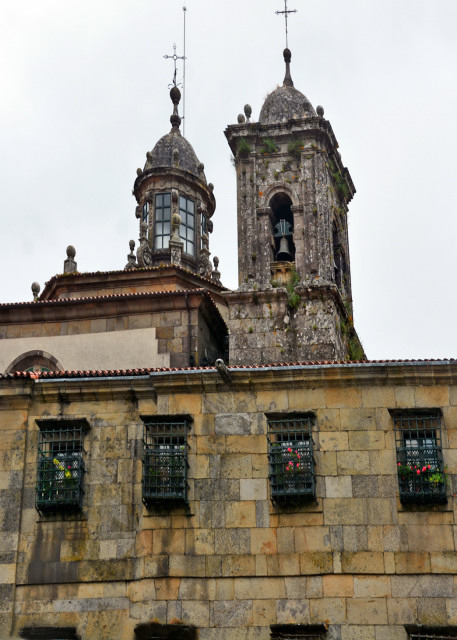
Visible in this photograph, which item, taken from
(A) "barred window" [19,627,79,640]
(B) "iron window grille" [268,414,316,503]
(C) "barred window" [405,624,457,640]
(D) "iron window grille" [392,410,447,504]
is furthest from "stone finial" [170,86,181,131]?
(C) "barred window" [405,624,457,640]

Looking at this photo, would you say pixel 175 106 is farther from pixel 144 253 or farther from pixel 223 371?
pixel 223 371

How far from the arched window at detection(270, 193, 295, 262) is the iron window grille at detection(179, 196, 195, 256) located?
16.4ft

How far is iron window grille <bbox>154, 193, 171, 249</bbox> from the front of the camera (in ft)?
108

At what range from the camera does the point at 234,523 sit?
1822 centimetres

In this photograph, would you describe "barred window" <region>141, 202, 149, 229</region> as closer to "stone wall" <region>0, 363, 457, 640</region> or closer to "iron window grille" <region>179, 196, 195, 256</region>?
"iron window grille" <region>179, 196, 195, 256</region>

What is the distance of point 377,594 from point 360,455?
2.27 meters

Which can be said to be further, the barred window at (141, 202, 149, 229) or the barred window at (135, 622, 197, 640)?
the barred window at (141, 202, 149, 229)

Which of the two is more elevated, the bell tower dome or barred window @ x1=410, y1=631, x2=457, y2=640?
the bell tower dome

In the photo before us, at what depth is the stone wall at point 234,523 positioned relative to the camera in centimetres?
1764

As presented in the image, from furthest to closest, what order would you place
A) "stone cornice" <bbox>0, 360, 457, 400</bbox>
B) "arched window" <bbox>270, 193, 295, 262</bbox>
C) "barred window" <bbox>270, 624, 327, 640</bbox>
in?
"arched window" <bbox>270, 193, 295, 262</bbox>, "stone cornice" <bbox>0, 360, 457, 400</bbox>, "barred window" <bbox>270, 624, 327, 640</bbox>

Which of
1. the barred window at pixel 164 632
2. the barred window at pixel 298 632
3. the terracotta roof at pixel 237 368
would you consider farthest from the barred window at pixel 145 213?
the barred window at pixel 298 632

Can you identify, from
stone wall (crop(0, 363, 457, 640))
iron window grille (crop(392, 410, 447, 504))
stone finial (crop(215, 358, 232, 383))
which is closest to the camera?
stone wall (crop(0, 363, 457, 640))

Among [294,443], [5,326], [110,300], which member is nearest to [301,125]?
[110,300]

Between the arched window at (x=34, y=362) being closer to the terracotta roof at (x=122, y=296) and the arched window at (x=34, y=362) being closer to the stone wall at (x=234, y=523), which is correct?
the terracotta roof at (x=122, y=296)
